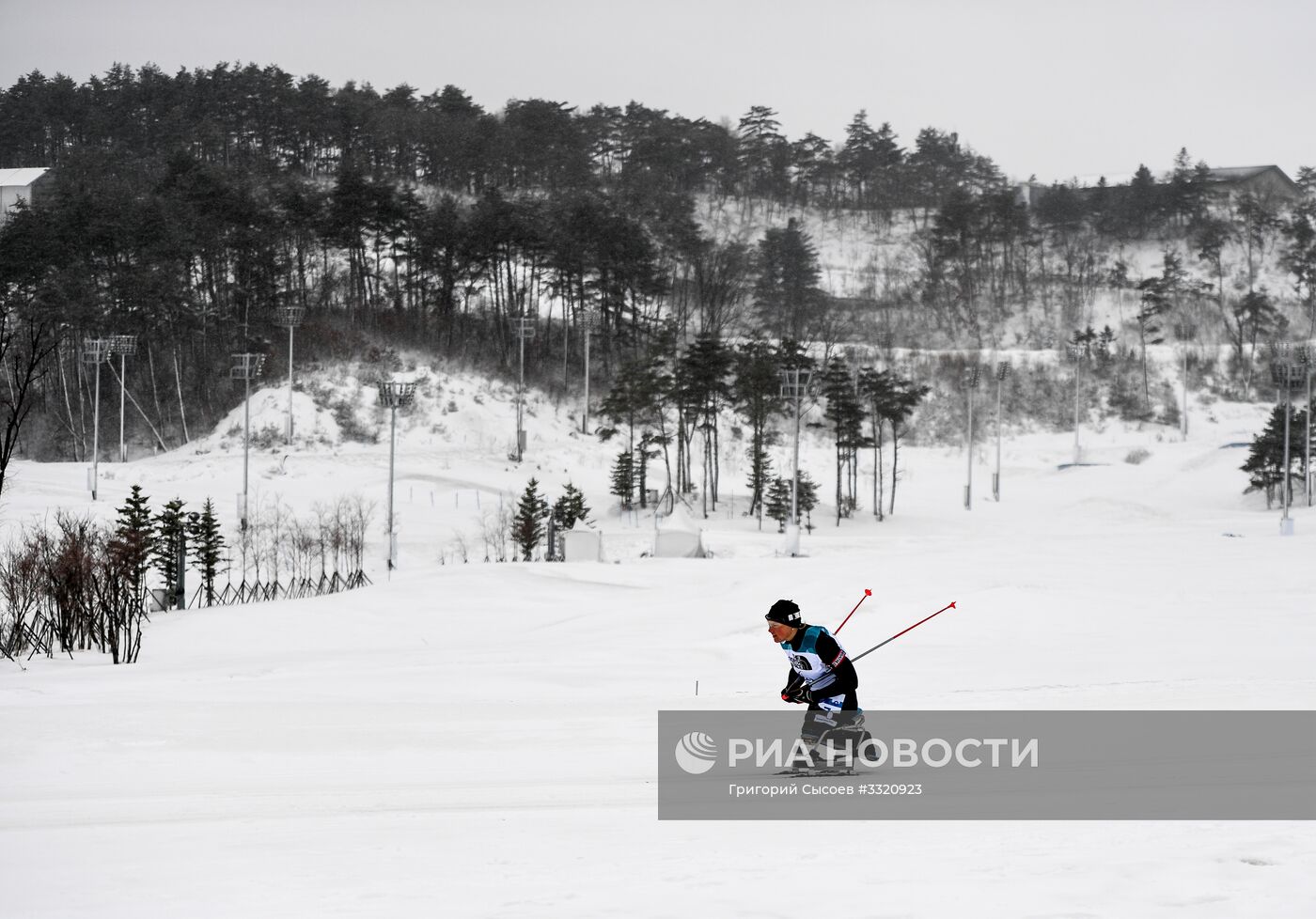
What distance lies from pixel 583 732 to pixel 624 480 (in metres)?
42.7

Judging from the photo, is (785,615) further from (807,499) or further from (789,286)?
(789,286)

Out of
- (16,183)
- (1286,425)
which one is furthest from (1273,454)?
(16,183)

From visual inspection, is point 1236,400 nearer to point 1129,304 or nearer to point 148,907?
point 1129,304

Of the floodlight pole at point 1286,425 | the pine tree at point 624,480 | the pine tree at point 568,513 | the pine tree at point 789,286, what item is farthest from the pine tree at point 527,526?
the pine tree at point 789,286

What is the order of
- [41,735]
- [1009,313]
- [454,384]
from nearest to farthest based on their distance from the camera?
[41,735] < [454,384] < [1009,313]

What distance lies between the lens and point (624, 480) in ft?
181

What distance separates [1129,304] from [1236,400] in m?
16.8

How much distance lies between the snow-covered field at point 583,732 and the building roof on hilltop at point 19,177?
77.2 metres

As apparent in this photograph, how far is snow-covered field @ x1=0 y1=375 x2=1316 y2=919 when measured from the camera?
261 inches

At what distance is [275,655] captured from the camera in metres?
20.5

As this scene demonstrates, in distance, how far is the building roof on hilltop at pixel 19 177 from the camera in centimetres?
8988

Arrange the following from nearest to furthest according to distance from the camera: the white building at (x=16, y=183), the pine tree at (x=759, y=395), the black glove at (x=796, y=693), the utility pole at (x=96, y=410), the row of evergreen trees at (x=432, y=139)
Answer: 1. the black glove at (x=796, y=693)
2. the utility pole at (x=96, y=410)
3. the pine tree at (x=759, y=395)
4. the white building at (x=16, y=183)
5. the row of evergreen trees at (x=432, y=139)

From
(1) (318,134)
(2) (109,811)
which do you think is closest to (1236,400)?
(1) (318,134)

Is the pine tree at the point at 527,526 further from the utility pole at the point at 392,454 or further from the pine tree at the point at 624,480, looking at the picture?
the pine tree at the point at 624,480
